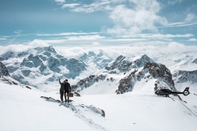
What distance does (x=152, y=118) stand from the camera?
1134 inches

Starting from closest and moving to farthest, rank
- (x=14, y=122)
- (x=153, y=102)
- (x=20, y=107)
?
(x=14, y=122) → (x=20, y=107) → (x=153, y=102)

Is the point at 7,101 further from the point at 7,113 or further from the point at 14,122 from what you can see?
the point at 14,122

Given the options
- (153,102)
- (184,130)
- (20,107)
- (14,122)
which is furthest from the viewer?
(153,102)

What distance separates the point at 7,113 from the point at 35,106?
379cm

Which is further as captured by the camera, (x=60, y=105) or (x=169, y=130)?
(x=169, y=130)

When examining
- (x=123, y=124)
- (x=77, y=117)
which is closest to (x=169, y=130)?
(x=123, y=124)

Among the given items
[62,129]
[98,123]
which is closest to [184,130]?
[98,123]

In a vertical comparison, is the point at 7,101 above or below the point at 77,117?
above

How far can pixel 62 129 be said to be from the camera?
14.3 metres

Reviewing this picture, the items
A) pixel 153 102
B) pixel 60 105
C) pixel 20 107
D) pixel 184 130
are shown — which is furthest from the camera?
pixel 153 102

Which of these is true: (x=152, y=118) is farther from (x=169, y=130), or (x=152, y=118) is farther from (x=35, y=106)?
(x=35, y=106)

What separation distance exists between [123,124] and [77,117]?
19.9 ft

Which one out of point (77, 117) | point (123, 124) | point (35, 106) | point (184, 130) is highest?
point (35, 106)

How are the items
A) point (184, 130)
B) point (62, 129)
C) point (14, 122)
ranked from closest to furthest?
point (14, 122) < point (62, 129) < point (184, 130)
